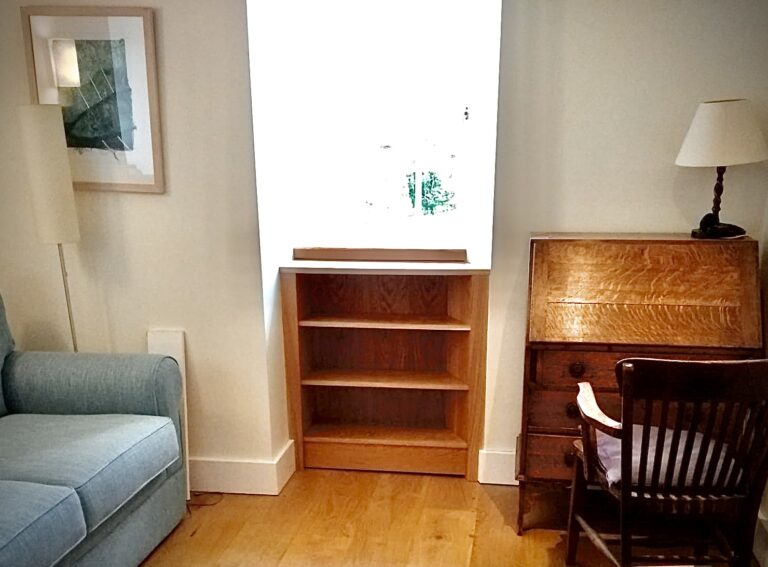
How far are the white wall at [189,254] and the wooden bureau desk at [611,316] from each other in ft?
3.65

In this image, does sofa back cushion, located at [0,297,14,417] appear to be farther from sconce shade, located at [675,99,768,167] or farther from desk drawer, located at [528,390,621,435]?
sconce shade, located at [675,99,768,167]

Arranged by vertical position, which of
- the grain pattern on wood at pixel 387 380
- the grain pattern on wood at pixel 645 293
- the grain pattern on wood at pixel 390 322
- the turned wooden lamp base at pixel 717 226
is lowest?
the grain pattern on wood at pixel 387 380

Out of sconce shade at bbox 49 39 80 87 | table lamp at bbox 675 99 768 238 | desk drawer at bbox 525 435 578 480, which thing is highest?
sconce shade at bbox 49 39 80 87

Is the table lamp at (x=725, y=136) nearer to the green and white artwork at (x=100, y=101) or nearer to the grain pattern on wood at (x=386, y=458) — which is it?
the grain pattern on wood at (x=386, y=458)

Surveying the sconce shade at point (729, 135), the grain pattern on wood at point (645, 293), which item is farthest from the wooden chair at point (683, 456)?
the sconce shade at point (729, 135)

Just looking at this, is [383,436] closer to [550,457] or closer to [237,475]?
[237,475]

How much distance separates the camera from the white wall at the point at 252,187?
7.00 feet

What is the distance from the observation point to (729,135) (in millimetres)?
1922

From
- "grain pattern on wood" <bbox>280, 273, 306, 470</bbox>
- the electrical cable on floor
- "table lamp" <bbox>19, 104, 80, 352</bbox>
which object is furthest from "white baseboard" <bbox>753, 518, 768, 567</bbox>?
"table lamp" <bbox>19, 104, 80, 352</bbox>

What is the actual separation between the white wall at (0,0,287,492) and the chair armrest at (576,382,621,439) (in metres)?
1.28

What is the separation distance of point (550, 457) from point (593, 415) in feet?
1.51

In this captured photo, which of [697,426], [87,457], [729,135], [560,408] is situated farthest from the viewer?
[560,408]

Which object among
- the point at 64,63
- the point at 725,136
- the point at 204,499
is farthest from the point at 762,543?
the point at 64,63

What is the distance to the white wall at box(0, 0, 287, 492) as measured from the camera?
2176mm
